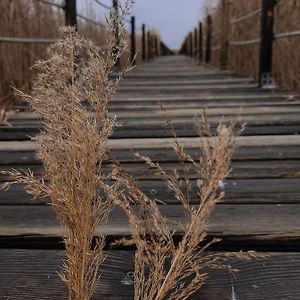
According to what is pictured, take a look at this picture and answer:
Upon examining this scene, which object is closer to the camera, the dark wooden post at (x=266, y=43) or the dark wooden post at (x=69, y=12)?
the dark wooden post at (x=69, y=12)

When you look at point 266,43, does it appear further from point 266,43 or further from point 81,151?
point 81,151

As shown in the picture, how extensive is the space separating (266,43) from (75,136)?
3814mm

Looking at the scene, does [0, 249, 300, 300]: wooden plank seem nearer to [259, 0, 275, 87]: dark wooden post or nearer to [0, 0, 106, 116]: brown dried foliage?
[0, 0, 106, 116]: brown dried foliage

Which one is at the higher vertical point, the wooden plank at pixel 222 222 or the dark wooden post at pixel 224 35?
the dark wooden post at pixel 224 35

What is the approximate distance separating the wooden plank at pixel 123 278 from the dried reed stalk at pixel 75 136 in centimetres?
21

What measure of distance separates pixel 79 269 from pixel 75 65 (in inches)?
12.1

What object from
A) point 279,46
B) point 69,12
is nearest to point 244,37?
point 279,46

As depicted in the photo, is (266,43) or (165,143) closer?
(165,143)

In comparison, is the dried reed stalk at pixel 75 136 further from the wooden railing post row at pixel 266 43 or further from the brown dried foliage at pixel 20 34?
the wooden railing post row at pixel 266 43

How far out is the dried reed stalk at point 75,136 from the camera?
2.26 feet

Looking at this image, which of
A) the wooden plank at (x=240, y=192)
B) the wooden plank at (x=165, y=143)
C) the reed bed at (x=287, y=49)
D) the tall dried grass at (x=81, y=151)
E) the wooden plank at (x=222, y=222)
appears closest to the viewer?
the tall dried grass at (x=81, y=151)

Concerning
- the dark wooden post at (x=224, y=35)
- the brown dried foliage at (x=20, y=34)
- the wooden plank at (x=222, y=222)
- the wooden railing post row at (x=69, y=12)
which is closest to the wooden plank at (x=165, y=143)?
the wooden plank at (x=222, y=222)

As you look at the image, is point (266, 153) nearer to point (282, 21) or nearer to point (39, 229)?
point (39, 229)

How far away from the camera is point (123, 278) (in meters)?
0.96
